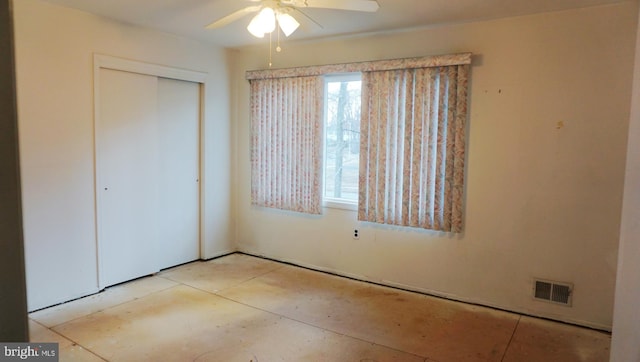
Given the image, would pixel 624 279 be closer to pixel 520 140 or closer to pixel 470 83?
pixel 520 140

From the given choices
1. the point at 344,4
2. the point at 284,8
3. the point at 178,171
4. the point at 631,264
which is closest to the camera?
the point at 631,264

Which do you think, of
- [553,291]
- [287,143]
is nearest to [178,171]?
[287,143]

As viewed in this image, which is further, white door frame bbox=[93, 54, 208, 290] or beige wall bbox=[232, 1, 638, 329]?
white door frame bbox=[93, 54, 208, 290]

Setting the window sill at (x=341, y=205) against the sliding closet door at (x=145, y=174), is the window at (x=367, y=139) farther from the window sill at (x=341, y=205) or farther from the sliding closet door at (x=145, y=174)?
the sliding closet door at (x=145, y=174)

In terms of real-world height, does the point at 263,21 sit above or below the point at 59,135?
above

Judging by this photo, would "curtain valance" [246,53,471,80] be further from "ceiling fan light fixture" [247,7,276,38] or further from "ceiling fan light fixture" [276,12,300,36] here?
"ceiling fan light fixture" [247,7,276,38]

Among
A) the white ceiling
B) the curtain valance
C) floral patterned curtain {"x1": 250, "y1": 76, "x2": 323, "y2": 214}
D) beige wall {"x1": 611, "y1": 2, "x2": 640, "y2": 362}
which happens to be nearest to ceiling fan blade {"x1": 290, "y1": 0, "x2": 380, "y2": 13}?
the white ceiling

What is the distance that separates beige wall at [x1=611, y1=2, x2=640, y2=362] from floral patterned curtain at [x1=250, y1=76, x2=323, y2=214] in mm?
2897

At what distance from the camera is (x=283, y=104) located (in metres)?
4.59

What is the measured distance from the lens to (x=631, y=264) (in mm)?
1796

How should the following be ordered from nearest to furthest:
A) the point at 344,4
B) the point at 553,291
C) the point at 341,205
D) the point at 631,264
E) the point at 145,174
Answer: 1. the point at 631,264
2. the point at 344,4
3. the point at 553,291
4. the point at 145,174
5. the point at 341,205

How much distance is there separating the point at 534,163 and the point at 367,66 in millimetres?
1768

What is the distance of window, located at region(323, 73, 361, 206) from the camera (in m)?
4.27

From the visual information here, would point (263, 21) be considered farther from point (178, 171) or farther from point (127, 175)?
point (178, 171)
